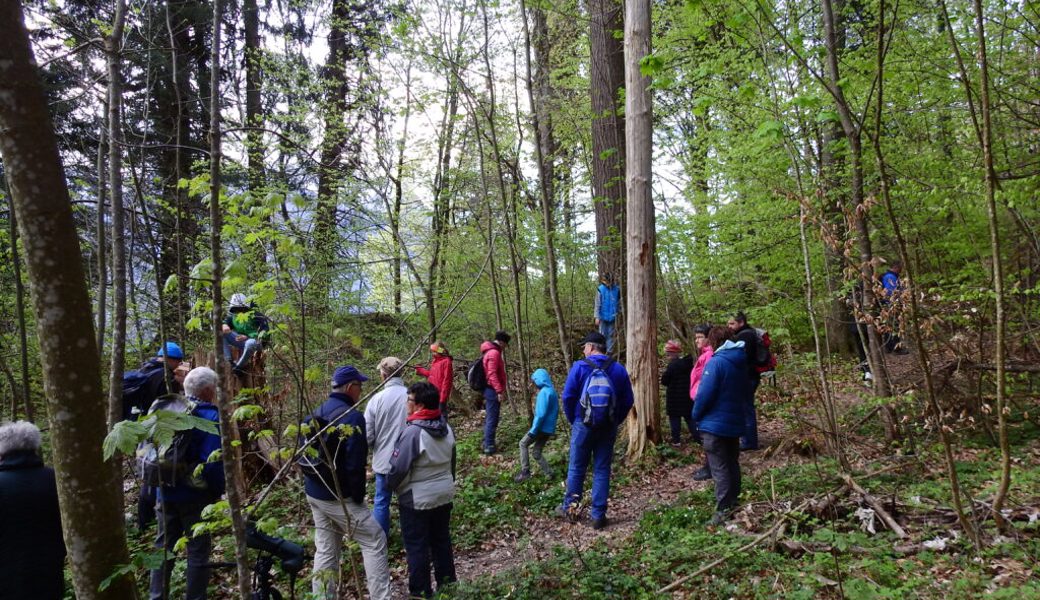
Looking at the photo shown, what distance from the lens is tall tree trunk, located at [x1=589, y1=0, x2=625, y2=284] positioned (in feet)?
30.2

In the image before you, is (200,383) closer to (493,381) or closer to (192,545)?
(192,545)

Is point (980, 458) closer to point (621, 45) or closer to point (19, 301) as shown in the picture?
point (621, 45)

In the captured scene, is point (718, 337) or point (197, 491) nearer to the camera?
point (197, 491)

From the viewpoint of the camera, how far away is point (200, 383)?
4281 mm

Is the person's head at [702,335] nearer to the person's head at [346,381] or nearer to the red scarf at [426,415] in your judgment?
the red scarf at [426,415]

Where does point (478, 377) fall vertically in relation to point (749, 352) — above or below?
below

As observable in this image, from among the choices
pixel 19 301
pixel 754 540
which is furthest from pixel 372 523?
pixel 19 301

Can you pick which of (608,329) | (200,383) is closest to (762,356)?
(608,329)

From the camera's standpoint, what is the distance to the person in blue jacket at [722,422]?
5.38 meters

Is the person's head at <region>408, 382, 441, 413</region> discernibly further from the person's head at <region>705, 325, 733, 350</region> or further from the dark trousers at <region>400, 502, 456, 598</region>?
the person's head at <region>705, 325, 733, 350</region>

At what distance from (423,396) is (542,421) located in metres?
2.57

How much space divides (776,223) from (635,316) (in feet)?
10.7

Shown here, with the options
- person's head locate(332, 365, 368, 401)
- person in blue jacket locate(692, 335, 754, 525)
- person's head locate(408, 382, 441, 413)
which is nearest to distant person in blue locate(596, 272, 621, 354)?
person in blue jacket locate(692, 335, 754, 525)

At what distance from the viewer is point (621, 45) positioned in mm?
9273
